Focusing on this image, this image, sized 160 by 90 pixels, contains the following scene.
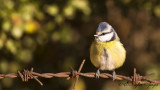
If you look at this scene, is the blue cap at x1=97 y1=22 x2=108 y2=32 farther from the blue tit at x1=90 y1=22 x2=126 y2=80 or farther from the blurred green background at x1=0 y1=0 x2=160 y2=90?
the blurred green background at x1=0 y1=0 x2=160 y2=90

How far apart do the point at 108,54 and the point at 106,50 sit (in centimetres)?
4

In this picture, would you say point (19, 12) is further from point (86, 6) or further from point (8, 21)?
point (86, 6)

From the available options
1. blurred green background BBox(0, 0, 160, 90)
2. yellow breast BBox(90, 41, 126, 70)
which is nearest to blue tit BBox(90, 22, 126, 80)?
yellow breast BBox(90, 41, 126, 70)

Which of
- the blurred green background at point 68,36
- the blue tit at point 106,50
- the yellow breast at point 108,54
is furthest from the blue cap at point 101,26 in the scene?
the blurred green background at point 68,36

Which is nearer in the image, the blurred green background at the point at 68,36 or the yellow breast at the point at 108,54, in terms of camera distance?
the yellow breast at the point at 108,54

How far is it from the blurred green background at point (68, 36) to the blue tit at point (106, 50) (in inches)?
38.4

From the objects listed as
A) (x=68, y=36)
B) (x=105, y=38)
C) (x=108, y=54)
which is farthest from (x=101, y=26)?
(x=68, y=36)

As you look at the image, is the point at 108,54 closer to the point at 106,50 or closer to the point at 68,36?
the point at 106,50

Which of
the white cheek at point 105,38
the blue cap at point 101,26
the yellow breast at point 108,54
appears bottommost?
the yellow breast at point 108,54

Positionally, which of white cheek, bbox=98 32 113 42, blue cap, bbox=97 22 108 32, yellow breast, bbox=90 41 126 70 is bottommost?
yellow breast, bbox=90 41 126 70

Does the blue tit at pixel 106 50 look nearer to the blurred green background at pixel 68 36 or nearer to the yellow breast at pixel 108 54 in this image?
the yellow breast at pixel 108 54

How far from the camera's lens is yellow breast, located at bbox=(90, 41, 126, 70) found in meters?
2.66

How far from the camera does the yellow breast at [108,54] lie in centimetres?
266

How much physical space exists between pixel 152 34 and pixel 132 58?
1.52 feet
